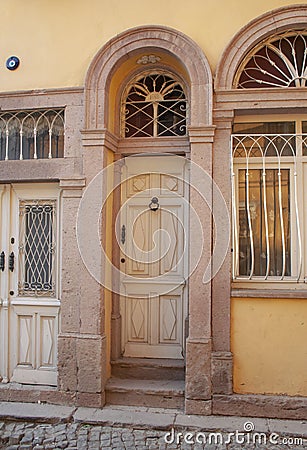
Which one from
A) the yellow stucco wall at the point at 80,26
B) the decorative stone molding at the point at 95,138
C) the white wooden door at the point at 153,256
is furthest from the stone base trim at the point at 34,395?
the yellow stucco wall at the point at 80,26

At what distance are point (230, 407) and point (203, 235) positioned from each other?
1.85 meters

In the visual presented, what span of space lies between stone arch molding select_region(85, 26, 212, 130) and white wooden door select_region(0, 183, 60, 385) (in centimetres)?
112

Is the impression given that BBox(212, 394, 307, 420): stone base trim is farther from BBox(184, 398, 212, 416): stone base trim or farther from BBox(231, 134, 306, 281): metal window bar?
BBox(231, 134, 306, 281): metal window bar

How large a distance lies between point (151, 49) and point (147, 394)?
390 centimetres

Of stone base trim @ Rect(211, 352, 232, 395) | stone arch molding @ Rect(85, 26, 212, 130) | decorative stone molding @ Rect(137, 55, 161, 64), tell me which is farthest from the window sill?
decorative stone molding @ Rect(137, 55, 161, 64)

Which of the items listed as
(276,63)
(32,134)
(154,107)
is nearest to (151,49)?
(154,107)

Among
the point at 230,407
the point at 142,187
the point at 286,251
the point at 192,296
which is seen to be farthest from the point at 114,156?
the point at 230,407

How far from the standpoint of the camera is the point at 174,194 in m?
5.64

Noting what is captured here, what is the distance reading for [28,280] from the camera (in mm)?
5602

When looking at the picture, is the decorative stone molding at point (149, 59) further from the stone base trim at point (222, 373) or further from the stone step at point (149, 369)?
the stone step at point (149, 369)

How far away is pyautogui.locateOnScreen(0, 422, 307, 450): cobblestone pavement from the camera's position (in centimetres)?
448

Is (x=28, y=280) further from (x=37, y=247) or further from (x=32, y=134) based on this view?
(x=32, y=134)

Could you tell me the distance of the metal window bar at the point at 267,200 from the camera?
17.0ft

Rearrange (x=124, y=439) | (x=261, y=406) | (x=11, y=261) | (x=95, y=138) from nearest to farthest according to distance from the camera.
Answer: (x=124, y=439) < (x=261, y=406) < (x=95, y=138) < (x=11, y=261)
